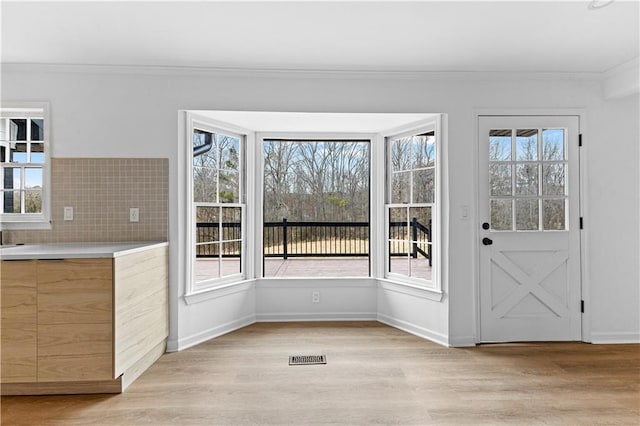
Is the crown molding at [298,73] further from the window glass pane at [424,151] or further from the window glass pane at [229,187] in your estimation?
the window glass pane at [229,187]

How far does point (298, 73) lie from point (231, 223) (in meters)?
1.58

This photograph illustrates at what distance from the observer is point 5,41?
2.58 m

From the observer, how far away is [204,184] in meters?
3.36

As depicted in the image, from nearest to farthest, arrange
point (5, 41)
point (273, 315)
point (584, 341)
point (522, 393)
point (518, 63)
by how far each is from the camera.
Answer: point (522, 393) < point (5, 41) < point (518, 63) < point (584, 341) < point (273, 315)

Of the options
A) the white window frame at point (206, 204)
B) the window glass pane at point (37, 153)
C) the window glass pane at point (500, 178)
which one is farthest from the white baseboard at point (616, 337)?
the window glass pane at point (37, 153)

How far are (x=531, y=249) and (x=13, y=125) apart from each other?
465 centimetres

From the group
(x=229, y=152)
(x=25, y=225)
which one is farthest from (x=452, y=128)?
(x=25, y=225)

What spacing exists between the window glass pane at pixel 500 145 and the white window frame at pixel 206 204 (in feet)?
7.82

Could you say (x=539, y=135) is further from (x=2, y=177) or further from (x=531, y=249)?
(x=2, y=177)

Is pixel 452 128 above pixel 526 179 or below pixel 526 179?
above

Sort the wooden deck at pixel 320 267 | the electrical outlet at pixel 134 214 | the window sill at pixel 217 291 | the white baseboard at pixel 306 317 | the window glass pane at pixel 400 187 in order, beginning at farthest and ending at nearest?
the wooden deck at pixel 320 267 < the white baseboard at pixel 306 317 < the window glass pane at pixel 400 187 < the window sill at pixel 217 291 < the electrical outlet at pixel 134 214

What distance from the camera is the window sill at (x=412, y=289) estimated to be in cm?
323

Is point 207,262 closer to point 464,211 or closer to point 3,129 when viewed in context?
point 3,129

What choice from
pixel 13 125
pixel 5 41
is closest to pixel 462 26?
pixel 5 41
